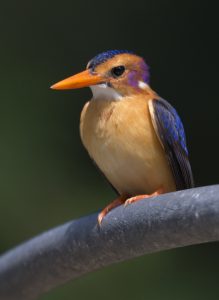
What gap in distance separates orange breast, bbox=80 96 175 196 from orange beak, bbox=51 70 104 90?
73 millimetres

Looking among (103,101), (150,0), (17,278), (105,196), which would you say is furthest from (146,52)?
(17,278)

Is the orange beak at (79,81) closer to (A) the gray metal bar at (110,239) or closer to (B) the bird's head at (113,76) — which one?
(B) the bird's head at (113,76)

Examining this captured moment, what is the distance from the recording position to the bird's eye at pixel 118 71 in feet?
6.70

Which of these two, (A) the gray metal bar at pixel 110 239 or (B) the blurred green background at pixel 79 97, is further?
(B) the blurred green background at pixel 79 97

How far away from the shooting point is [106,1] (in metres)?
3.44

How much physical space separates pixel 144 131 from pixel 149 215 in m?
0.62

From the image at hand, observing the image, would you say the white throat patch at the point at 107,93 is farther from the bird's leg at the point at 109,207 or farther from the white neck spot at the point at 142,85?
the bird's leg at the point at 109,207

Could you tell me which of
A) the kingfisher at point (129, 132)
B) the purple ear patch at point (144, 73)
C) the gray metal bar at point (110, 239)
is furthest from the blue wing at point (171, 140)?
the gray metal bar at point (110, 239)

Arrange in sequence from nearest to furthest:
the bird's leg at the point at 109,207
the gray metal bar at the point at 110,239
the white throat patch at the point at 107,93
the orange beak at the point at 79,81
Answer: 1. the gray metal bar at the point at 110,239
2. the bird's leg at the point at 109,207
3. the orange beak at the point at 79,81
4. the white throat patch at the point at 107,93

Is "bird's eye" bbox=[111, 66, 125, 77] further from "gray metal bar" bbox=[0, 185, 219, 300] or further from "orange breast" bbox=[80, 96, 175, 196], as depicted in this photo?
"gray metal bar" bbox=[0, 185, 219, 300]

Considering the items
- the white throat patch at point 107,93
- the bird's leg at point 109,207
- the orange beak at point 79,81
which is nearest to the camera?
the bird's leg at point 109,207

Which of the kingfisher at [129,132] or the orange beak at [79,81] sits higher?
the orange beak at [79,81]

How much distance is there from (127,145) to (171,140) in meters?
0.13

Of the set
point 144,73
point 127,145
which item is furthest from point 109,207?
point 144,73
